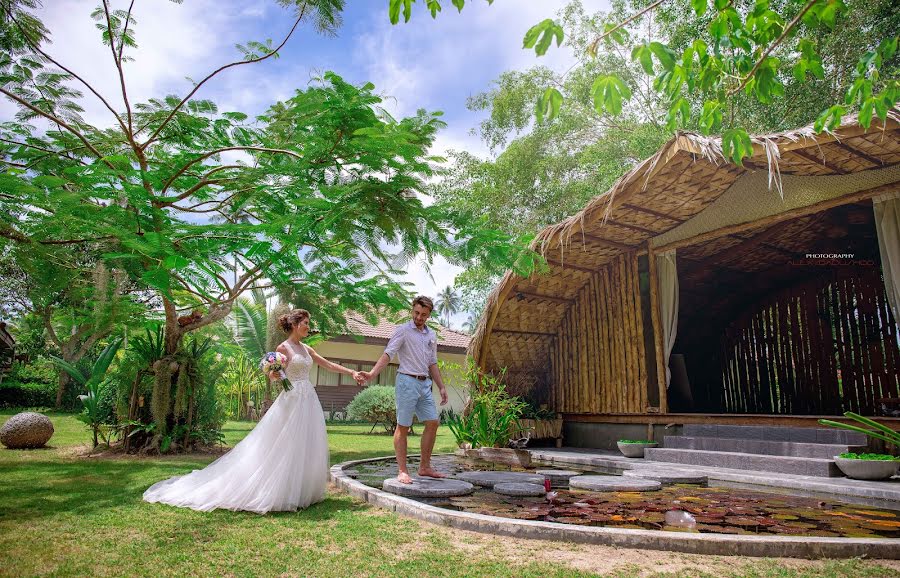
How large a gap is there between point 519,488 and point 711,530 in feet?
5.31

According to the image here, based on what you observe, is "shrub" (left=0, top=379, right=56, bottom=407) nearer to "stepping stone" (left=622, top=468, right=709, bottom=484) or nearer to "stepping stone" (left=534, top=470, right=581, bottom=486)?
"stepping stone" (left=534, top=470, right=581, bottom=486)

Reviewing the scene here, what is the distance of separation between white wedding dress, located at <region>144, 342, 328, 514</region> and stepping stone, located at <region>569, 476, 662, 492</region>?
2.23m

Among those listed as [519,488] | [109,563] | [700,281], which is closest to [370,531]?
[109,563]

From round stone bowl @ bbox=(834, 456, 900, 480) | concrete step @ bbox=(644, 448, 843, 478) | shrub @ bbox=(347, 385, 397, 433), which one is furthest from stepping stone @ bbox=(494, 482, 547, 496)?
shrub @ bbox=(347, 385, 397, 433)

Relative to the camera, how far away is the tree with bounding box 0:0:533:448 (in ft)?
16.0

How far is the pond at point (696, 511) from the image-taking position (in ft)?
11.1

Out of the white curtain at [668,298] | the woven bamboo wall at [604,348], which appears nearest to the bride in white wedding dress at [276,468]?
the woven bamboo wall at [604,348]

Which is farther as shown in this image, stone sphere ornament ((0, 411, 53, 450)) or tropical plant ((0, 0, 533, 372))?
stone sphere ornament ((0, 411, 53, 450))

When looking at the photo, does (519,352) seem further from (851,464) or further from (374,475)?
(851,464)

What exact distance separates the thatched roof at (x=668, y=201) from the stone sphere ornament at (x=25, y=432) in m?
6.13

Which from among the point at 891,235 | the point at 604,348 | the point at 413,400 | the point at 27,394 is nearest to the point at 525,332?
the point at 604,348

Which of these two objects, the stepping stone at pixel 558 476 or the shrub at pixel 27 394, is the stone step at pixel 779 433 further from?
the shrub at pixel 27 394

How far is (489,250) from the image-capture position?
5.77 m

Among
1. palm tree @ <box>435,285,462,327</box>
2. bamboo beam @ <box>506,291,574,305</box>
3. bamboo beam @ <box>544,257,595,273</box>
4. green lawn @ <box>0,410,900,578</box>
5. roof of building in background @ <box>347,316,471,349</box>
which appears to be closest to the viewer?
green lawn @ <box>0,410,900,578</box>
